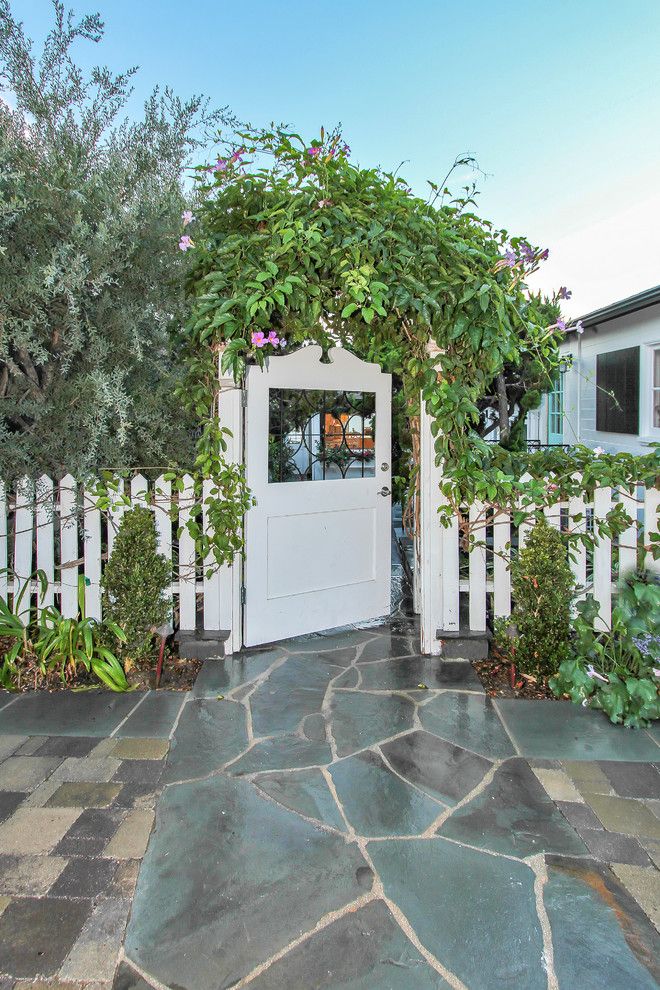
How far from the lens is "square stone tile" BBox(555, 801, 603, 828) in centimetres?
202

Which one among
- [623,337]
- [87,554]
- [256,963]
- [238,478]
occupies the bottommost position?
[256,963]

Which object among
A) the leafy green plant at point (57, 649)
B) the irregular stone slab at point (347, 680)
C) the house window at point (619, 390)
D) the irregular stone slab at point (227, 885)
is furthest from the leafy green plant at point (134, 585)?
the house window at point (619, 390)

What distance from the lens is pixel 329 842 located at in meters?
1.94

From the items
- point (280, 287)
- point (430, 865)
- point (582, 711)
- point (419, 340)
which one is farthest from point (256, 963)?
point (419, 340)

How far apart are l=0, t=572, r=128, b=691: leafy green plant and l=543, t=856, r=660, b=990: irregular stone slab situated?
226cm

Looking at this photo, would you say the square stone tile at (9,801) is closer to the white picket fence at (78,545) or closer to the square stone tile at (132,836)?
the square stone tile at (132,836)

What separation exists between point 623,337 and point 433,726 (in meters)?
6.88

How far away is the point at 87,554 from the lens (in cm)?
349

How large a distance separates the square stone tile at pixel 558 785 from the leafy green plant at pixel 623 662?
A: 576 mm

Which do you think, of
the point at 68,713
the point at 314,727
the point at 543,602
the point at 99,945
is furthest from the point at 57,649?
the point at 543,602

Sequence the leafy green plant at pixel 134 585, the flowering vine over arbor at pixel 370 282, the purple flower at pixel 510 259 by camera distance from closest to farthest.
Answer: the flowering vine over arbor at pixel 370 282 < the purple flower at pixel 510 259 < the leafy green plant at pixel 134 585

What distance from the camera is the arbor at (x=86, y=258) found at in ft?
10.2

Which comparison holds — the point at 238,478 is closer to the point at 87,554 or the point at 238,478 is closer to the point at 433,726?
the point at 87,554

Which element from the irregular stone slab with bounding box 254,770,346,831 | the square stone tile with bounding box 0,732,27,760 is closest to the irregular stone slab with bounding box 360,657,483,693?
the irregular stone slab with bounding box 254,770,346,831
